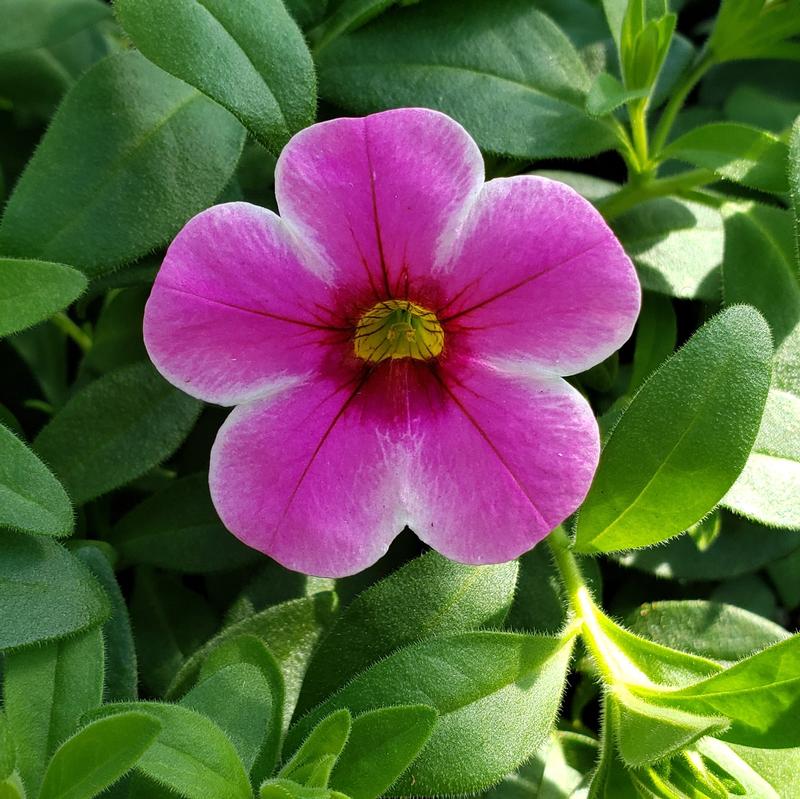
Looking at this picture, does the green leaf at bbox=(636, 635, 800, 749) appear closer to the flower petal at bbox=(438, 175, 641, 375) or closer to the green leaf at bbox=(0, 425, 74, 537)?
the flower petal at bbox=(438, 175, 641, 375)

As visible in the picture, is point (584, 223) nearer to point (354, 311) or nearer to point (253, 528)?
point (354, 311)

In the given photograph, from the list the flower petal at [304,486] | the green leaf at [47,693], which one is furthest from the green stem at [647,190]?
the green leaf at [47,693]

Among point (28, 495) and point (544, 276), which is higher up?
point (544, 276)

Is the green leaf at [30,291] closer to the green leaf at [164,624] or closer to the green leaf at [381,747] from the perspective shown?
the green leaf at [164,624]

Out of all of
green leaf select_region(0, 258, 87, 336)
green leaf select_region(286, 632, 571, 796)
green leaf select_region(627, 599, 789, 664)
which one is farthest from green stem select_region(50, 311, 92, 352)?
green leaf select_region(627, 599, 789, 664)

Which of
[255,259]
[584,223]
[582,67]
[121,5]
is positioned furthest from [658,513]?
[121,5]

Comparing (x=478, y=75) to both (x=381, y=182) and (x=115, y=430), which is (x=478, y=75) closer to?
(x=381, y=182)

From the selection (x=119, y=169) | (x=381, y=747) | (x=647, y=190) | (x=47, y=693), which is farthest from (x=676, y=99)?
(x=47, y=693)
